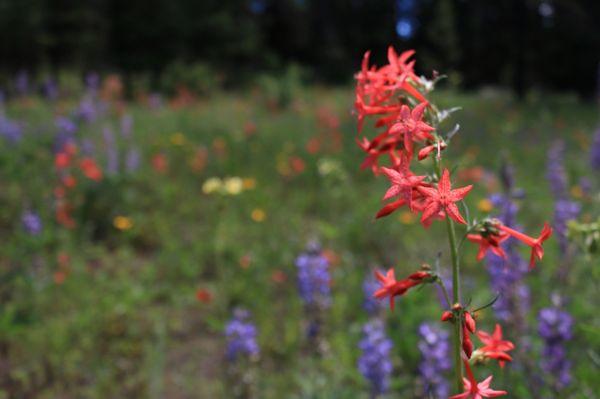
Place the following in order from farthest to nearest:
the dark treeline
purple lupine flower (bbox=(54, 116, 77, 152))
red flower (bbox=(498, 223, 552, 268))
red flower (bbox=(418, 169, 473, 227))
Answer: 1. the dark treeline
2. purple lupine flower (bbox=(54, 116, 77, 152))
3. red flower (bbox=(498, 223, 552, 268))
4. red flower (bbox=(418, 169, 473, 227))

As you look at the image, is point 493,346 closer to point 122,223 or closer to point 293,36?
point 122,223

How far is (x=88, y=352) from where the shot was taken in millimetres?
2951

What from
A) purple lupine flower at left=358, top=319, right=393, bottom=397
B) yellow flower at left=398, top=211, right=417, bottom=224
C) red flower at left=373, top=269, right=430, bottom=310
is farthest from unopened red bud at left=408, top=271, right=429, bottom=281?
yellow flower at left=398, top=211, right=417, bottom=224

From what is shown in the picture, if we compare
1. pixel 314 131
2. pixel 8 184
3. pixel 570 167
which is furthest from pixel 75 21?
pixel 570 167

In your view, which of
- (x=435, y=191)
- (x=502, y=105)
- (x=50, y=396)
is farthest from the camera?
(x=502, y=105)

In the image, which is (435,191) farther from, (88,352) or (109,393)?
(88,352)

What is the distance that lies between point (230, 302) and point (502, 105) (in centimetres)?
911

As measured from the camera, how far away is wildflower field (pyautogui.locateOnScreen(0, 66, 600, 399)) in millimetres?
2007

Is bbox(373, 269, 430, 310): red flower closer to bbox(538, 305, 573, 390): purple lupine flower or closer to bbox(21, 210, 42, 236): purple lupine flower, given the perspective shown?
bbox(538, 305, 573, 390): purple lupine flower

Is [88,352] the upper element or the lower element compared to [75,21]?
upper

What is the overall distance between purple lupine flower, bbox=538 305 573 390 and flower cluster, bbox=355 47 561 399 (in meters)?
1.00

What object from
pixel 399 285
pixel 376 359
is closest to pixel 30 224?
pixel 376 359

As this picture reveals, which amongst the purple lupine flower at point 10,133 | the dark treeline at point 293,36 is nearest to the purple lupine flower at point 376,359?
the purple lupine flower at point 10,133

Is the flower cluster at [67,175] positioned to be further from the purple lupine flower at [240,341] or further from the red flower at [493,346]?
the red flower at [493,346]
